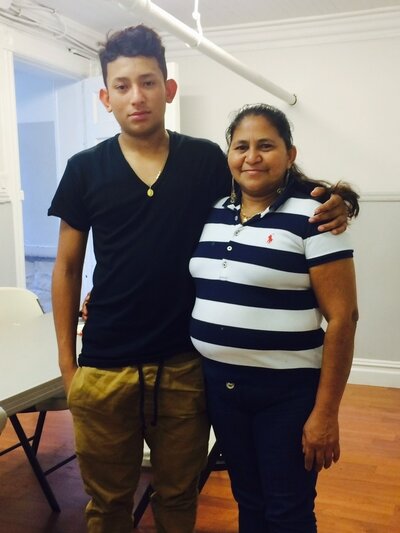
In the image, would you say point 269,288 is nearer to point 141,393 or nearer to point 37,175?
point 141,393

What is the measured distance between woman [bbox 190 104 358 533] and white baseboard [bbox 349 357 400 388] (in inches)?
106

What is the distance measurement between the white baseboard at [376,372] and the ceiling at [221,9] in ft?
7.38

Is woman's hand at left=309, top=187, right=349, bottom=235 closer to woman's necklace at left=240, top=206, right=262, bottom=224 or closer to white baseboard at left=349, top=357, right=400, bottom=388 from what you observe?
woman's necklace at left=240, top=206, right=262, bottom=224

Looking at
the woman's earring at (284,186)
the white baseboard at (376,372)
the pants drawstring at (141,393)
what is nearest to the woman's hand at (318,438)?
the pants drawstring at (141,393)

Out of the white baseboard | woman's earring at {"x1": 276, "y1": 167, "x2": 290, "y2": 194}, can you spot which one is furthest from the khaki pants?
the white baseboard

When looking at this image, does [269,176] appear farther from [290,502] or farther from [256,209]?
[290,502]

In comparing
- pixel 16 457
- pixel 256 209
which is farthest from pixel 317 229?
pixel 16 457

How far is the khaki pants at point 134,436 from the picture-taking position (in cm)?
146

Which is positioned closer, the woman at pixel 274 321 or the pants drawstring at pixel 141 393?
the woman at pixel 274 321

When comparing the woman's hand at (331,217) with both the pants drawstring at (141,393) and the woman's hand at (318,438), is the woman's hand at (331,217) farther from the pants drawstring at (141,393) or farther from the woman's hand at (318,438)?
the pants drawstring at (141,393)

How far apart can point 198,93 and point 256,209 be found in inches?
116

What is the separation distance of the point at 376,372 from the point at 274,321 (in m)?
2.87

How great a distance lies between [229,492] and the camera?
8.36 feet

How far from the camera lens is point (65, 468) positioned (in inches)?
110
